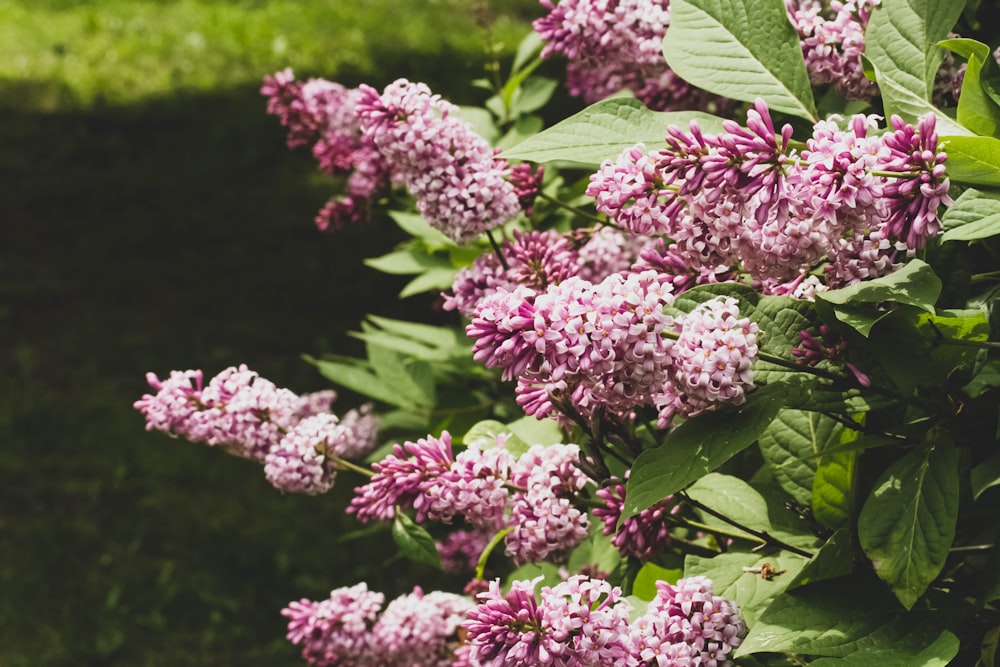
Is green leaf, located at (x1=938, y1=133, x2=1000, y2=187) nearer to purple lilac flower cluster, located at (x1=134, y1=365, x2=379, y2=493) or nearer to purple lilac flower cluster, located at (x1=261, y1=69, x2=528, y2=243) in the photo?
purple lilac flower cluster, located at (x1=261, y1=69, x2=528, y2=243)

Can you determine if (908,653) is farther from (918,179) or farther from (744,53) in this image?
(744,53)

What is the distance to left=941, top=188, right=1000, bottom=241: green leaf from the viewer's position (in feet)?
5.21

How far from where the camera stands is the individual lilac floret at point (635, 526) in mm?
1937

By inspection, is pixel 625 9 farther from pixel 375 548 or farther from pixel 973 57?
pixel 375 548

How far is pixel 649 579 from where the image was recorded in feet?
6.90

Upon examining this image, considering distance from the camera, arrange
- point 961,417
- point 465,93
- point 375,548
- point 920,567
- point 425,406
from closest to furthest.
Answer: point 920,567
point 961,417
point 425,406
point 375,548
point 465,93

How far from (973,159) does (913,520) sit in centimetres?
53

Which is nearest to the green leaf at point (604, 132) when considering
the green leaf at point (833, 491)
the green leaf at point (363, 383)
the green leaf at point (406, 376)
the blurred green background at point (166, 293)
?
the green leaf at point (833, 491)

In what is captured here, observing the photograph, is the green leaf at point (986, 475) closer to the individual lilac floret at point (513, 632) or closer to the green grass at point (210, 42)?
the individual lilac floret at point (513, 632)

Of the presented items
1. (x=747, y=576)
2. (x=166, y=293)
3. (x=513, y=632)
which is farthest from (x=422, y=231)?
(x=166, y=293)

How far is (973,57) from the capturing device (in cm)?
170

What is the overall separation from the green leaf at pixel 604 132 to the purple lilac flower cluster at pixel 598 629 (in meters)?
0.71

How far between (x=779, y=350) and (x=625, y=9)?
39.2 inches

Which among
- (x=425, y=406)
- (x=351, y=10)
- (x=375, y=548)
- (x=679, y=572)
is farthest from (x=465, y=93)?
(x=679, y=572)
